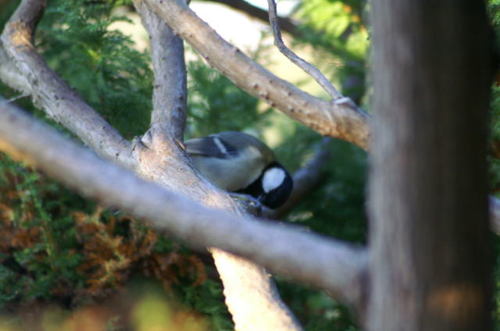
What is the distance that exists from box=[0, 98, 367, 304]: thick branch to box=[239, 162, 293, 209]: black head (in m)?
1.87

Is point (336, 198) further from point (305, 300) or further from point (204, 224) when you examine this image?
point (204, 224)

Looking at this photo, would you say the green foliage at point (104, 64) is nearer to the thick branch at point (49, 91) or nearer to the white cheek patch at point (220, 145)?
the thick branch at point (49, 91)

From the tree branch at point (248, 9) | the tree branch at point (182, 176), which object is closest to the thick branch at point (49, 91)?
the tree branch at point (182, 176)

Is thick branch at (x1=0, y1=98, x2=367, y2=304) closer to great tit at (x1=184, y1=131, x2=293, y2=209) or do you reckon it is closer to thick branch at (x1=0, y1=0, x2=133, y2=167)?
thick branch at (x1=0, y1=0, x2=133, y2=167)

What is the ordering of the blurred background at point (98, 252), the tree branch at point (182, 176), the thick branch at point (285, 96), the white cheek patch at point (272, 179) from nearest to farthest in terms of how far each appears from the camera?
the thick branch at point (285, 96)
the tree branch at point (182, 176)
the blurred background at point (98, 252)
the white cheek patch at point (272, 179)

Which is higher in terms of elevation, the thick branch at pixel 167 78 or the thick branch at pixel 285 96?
the thick branch at pixel 285 96

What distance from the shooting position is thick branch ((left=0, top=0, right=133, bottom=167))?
167cm

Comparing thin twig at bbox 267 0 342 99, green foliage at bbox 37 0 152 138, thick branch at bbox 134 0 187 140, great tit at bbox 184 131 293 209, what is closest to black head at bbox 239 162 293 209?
great tit at bbox 184 131 293 209

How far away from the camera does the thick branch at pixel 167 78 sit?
1.74m

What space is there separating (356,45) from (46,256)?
4.93 feet

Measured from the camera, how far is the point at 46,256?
216 centimetres

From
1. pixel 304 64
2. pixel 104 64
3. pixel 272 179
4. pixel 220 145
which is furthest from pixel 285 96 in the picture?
pixel 272 179

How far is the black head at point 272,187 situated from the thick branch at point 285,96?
1.51m

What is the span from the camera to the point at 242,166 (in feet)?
9.42
